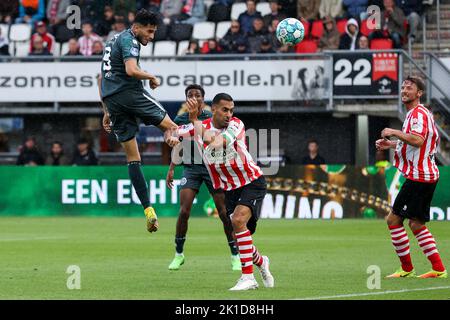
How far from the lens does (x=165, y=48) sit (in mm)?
30812

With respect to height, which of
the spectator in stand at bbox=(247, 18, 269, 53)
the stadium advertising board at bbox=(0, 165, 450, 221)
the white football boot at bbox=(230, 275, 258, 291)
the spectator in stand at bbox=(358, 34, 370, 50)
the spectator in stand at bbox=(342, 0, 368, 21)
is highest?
the spectator in stand at bbox=(342, 0, 368, 21)

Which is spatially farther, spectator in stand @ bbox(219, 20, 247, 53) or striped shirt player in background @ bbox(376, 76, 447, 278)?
spectator in stand @ bbox(219, 20, 247, 53)

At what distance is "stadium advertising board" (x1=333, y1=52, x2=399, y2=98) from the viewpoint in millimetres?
27969

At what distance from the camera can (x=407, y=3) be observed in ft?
98.0

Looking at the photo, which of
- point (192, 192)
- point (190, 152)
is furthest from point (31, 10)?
point (192, 192)

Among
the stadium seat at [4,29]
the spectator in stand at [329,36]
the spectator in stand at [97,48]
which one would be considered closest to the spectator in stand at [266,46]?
the spectator in stand at [329,36]

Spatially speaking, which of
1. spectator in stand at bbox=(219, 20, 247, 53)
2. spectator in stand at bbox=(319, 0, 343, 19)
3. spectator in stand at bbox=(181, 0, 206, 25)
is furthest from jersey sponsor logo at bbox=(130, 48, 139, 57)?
spectator in stand at bbox=(181, 0, 206, 25)

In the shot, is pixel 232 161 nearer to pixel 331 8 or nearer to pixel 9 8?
pixel 331 8

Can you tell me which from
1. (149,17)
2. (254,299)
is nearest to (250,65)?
(149,17)

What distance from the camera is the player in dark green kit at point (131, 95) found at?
45.3 ft

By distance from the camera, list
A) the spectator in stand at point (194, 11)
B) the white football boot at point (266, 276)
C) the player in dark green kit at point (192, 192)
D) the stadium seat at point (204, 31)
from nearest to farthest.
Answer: the white football boot at point (266, 276) < the player in dark green kit at point (192, 192) < the stadium seat at point (204, 31) < the spectator in stand at point (194, 11)

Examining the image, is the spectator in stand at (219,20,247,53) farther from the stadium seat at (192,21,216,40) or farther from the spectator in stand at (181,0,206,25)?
the spectator in stand at (181,0,206,25)

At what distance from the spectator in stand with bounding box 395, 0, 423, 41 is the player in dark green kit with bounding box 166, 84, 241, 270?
48.3ft

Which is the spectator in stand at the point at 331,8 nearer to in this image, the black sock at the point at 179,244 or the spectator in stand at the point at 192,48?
the spectator in stand at the point at 192,48
